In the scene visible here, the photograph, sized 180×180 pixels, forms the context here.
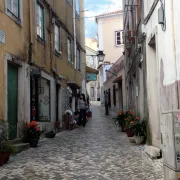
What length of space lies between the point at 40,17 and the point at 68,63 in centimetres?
553

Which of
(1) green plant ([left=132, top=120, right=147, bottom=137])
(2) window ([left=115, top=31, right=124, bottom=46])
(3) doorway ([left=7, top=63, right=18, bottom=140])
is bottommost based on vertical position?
(1) green plant ([left=132, top=120, right=147, bottom=137])

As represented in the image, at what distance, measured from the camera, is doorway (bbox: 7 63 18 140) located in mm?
10094

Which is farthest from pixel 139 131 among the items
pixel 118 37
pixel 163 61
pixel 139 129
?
pixel 118 37

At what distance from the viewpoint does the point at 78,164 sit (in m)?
7.69

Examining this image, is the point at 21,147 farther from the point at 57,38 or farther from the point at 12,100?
the point at 57,38

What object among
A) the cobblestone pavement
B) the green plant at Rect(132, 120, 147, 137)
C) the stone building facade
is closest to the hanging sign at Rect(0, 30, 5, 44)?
the stone building facade

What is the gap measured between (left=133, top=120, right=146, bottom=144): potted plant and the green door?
3620 mm

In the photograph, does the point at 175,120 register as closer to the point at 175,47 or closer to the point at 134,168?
the point at 175,47

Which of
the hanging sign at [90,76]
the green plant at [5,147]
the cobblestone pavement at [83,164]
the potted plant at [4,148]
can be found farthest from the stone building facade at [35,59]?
the hanging sign at [90,76]

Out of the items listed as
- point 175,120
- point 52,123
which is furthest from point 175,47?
point 52,123

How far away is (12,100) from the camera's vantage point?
10.3 meters

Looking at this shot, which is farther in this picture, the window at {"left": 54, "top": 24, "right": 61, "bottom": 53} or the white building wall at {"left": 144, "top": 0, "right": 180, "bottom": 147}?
the window at {"left": 54, "top": 24, "right": 61, "bottom": 53}

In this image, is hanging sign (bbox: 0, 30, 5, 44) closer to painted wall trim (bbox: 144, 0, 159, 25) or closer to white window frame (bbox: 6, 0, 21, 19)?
white window frame (bbox: 6, 0, 21, 19)

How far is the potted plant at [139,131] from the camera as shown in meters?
10.6
